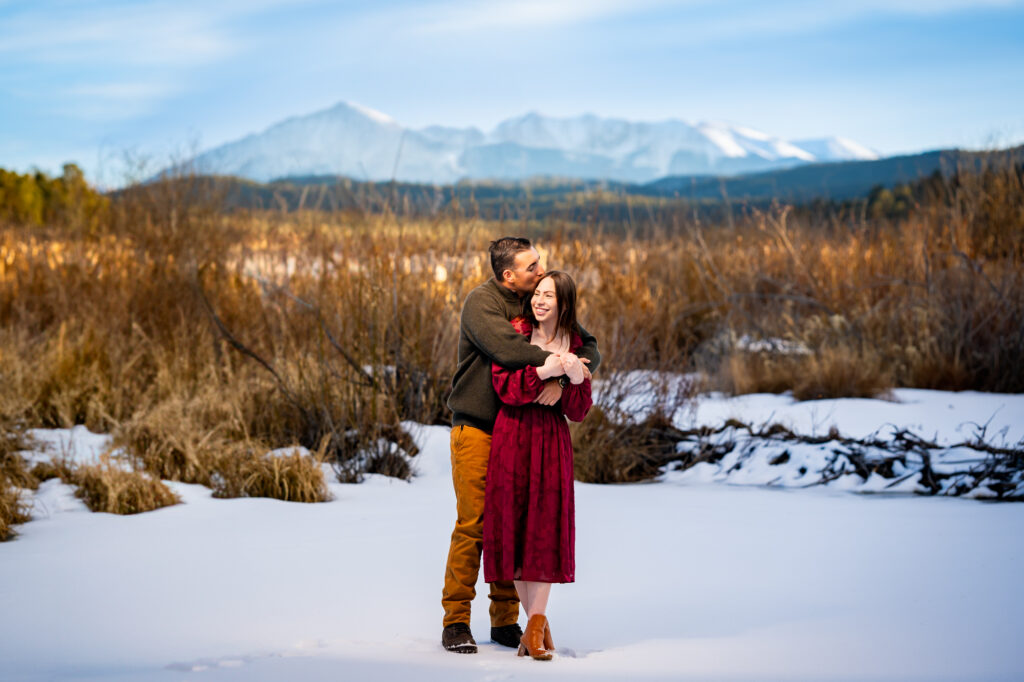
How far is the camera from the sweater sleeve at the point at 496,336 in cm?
347

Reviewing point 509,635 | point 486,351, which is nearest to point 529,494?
point 486,351

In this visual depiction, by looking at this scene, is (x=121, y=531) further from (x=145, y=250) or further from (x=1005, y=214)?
(x=1005, y=214)

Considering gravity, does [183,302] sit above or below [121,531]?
above

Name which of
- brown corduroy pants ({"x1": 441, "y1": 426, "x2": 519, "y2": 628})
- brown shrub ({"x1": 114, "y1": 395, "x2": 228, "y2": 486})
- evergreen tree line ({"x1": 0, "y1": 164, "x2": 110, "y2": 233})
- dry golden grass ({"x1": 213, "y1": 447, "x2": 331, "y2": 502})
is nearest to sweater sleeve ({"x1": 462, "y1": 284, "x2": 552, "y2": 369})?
brown corduroy pants ({"x1": 441, "y1": 426, "x2": 519, "y2": 628})

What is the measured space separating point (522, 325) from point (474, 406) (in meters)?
0.36

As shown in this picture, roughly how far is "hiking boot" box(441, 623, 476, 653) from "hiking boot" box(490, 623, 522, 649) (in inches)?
7.3

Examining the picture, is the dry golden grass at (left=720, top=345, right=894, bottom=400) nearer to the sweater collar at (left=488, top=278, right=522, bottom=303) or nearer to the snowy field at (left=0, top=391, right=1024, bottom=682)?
the snowy field at (left=0, top=391, right=1024, bottom=682)

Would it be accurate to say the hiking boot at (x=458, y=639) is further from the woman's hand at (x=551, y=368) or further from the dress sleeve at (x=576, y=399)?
the woman's hand at (x=551, y=368)

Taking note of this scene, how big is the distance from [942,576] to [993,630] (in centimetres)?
74

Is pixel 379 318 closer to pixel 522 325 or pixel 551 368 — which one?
pixel 522 325

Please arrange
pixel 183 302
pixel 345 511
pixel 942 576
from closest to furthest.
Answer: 1. pixel 942 576
2. pixel 345 511
3. pixel 183 302

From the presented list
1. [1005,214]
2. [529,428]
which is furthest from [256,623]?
[1005,214]

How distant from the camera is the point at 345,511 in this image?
6.04 m

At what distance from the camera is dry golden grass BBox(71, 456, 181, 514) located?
5.97 metres
